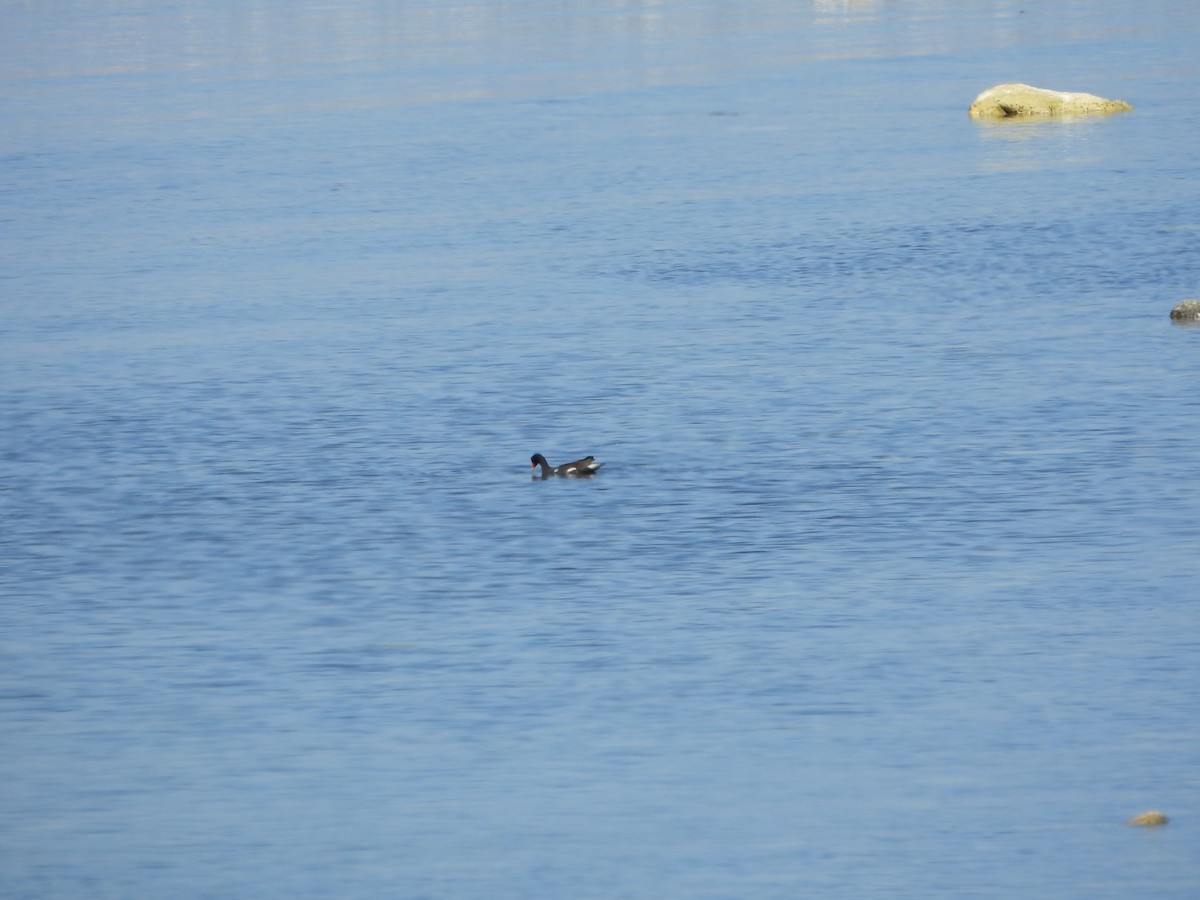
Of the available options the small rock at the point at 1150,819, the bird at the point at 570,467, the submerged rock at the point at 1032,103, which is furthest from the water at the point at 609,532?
the submerged rock at the point at 1032,103

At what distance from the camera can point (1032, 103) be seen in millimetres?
51344

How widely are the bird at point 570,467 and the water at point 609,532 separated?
433 mm

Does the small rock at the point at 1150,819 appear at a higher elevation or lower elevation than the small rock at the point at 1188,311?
higher

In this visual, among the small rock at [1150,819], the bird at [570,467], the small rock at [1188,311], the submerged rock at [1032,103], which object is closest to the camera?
the small rock at [1150,819]

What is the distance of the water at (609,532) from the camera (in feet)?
41.8

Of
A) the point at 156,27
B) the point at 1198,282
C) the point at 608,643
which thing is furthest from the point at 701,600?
the point at 156,27

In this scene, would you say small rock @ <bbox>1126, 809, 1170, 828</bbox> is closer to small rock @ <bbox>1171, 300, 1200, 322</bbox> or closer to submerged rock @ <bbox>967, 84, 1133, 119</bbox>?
small rock @ <bbox>1171, 300, 1200, 322</bbox>

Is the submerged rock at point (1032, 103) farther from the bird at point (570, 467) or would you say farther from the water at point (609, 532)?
the bird at point (570, 467)

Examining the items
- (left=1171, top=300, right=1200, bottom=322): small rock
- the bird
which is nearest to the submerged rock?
(left=1171, top=300, right=1200, bottom=322): small rock

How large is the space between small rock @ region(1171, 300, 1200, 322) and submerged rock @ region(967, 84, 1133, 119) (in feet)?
80.4

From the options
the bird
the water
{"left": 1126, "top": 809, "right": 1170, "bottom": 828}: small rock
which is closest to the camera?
{"left": 1126, "top": 809, "right": 1170, "bottom": 828}: small rock

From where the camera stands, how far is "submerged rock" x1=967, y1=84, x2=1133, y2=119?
165 ft

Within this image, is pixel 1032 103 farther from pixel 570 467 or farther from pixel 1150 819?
pixel 1150 819

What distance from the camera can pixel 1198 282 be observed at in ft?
97.8
